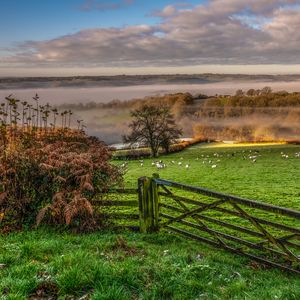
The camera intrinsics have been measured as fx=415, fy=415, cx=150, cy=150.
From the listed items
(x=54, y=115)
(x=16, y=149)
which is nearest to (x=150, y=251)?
(x=16, y=149)

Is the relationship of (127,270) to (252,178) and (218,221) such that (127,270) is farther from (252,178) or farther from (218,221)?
(252,178)

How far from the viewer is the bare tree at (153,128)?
202 feet

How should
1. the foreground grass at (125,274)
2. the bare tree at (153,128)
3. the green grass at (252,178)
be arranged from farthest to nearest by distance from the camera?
the bare tree at (153,128) < the green grass at (252,178) < the foreground grass at (125,274)

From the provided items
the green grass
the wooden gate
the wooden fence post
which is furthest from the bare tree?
the wooden fence post

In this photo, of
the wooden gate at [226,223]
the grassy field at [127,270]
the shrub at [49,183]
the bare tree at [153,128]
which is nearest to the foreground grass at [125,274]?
the grassy field at [127,270]

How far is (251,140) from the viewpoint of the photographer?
81.5 meters

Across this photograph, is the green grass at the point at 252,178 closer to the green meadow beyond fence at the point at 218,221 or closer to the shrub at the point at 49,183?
the green meadow beyond fence at the point at 218,221

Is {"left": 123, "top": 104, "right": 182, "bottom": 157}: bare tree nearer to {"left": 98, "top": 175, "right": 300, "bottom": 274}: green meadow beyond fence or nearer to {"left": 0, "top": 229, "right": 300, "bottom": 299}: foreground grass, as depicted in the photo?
{"left": 98, "top": 175, "right": 300, "bottom": 274}: green meadow beyond fence

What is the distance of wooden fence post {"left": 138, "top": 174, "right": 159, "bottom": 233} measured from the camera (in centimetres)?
1066

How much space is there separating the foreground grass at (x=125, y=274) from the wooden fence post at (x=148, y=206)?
1891 mm

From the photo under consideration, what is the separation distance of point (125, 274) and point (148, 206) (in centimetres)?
453

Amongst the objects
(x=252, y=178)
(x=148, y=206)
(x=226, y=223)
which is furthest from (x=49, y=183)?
(x=252, y=178)

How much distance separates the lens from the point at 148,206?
35.1ft

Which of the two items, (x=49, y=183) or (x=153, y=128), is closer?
(x=49, y=183)
